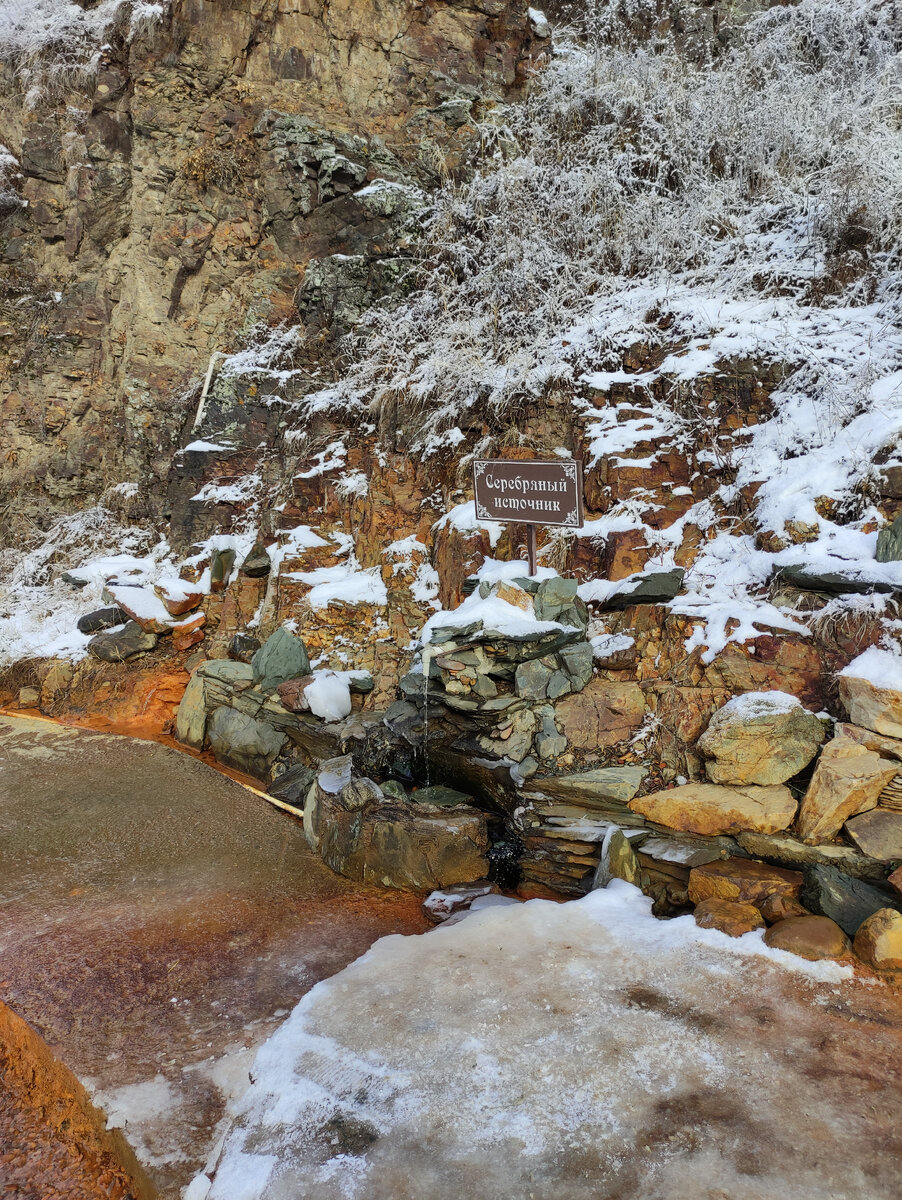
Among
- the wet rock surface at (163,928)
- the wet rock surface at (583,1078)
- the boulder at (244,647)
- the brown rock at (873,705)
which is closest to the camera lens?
the wet rock surface at (583,1078)

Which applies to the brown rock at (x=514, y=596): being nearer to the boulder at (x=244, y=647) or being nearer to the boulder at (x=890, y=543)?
the boulder at (x=890, y=543)

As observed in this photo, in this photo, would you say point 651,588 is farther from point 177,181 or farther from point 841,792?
point 177,181

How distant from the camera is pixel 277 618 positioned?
7.65 m

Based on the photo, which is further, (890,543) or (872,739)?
(890,543)

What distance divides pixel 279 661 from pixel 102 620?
10.6 feet

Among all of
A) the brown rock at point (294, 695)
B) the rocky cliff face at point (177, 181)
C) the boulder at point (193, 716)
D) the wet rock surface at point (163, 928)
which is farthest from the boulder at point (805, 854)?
the rocky cliff face at point (177, 181)

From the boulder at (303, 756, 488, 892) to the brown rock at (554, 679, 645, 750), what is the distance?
2.96 feet

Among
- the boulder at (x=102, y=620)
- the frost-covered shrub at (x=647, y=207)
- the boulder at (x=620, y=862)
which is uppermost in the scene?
the frost-covered shrub at (x=647, y=207)

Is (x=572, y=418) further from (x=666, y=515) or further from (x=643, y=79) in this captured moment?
(x=643, y=79)

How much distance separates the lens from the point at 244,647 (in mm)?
7387

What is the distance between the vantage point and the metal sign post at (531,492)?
16.4 feet

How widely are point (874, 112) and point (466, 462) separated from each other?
6.15 m

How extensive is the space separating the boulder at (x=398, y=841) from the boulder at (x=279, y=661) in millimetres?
2100

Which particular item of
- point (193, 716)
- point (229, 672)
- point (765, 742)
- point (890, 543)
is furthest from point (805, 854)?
point (193, 716)
